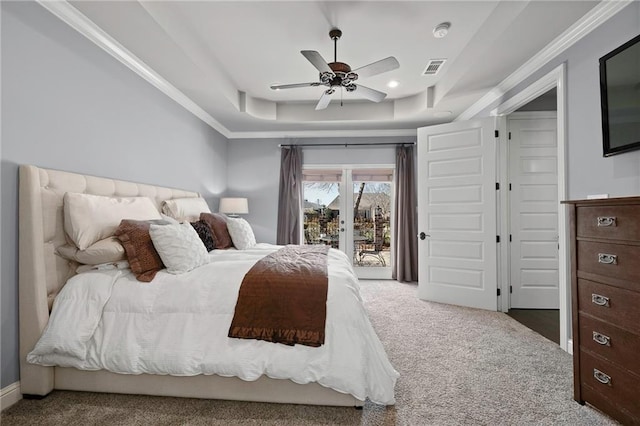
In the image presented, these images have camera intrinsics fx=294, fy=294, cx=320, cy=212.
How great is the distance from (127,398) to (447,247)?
3453mm

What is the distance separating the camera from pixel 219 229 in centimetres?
313

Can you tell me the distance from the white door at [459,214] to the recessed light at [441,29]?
1314 mm

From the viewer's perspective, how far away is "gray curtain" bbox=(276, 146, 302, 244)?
5.00m

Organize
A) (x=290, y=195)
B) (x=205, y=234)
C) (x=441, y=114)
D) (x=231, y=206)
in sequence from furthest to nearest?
(x=290, y=195), (x=231, y=206), (x=441, y=114), (x=205, y=234)

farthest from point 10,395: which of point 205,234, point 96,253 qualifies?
point 205,234

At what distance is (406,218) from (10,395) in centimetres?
465

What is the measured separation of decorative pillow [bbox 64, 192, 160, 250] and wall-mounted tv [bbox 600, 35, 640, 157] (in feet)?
11.0

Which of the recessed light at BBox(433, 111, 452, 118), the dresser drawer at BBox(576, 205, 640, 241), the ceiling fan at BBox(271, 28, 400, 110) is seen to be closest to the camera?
the dresser drawer at BBox(576, 205, 640, 241)

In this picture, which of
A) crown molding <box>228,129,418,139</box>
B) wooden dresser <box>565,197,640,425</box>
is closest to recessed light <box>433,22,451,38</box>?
wooden dresser <box>565,197,640,425</box>

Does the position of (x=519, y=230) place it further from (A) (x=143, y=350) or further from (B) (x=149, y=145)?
(B) (x=149, y=145)

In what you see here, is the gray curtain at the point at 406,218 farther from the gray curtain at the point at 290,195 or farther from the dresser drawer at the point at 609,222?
the dresser drawer at the point at 609,222

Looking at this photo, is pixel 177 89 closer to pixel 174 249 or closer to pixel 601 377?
pixel 174 249

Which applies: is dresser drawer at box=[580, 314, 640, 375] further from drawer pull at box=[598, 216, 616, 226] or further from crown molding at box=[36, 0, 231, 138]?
crown molding at box=[36, 0, 231, 138]

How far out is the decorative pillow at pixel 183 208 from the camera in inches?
116
